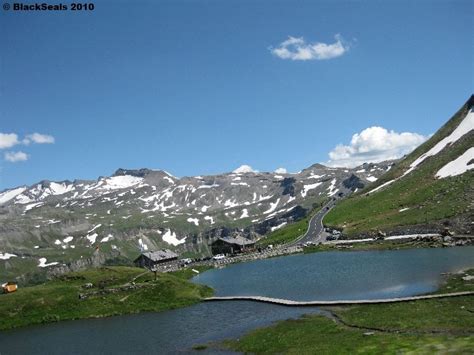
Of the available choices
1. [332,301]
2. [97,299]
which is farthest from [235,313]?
[97,299]

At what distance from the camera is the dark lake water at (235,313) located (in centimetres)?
5853

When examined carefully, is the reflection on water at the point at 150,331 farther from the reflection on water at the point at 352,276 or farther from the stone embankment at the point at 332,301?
the reflection on water at the point at 352,276

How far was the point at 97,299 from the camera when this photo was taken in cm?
8794

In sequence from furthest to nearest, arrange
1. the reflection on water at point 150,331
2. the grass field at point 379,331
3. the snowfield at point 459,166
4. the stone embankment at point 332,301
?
1. the snowfield at point 459,166
2. the reflection on water at point 150,331
3. the stone embankment at point 332,301
4. the grass field at point 379,331

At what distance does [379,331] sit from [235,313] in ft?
90.0

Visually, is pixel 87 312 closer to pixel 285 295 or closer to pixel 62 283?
pixel 62 283

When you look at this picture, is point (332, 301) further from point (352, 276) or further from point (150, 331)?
point (150, 331)

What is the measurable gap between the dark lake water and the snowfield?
85.2 meters

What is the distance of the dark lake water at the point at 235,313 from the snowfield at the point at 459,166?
279 feet

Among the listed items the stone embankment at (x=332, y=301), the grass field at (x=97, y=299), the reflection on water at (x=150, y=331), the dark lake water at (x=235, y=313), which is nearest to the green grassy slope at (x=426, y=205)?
the dark lake water at (x=235, y=313)

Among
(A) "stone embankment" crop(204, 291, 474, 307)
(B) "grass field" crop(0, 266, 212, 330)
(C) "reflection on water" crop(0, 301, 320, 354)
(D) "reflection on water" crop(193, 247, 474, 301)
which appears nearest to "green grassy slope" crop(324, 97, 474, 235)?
(D) "reflection on water" crop(193, 247, 474, 301)

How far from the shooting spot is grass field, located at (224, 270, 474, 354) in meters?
37.3

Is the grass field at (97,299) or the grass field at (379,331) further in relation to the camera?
the grass field at (97,299)

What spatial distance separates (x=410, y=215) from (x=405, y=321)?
122 metres
